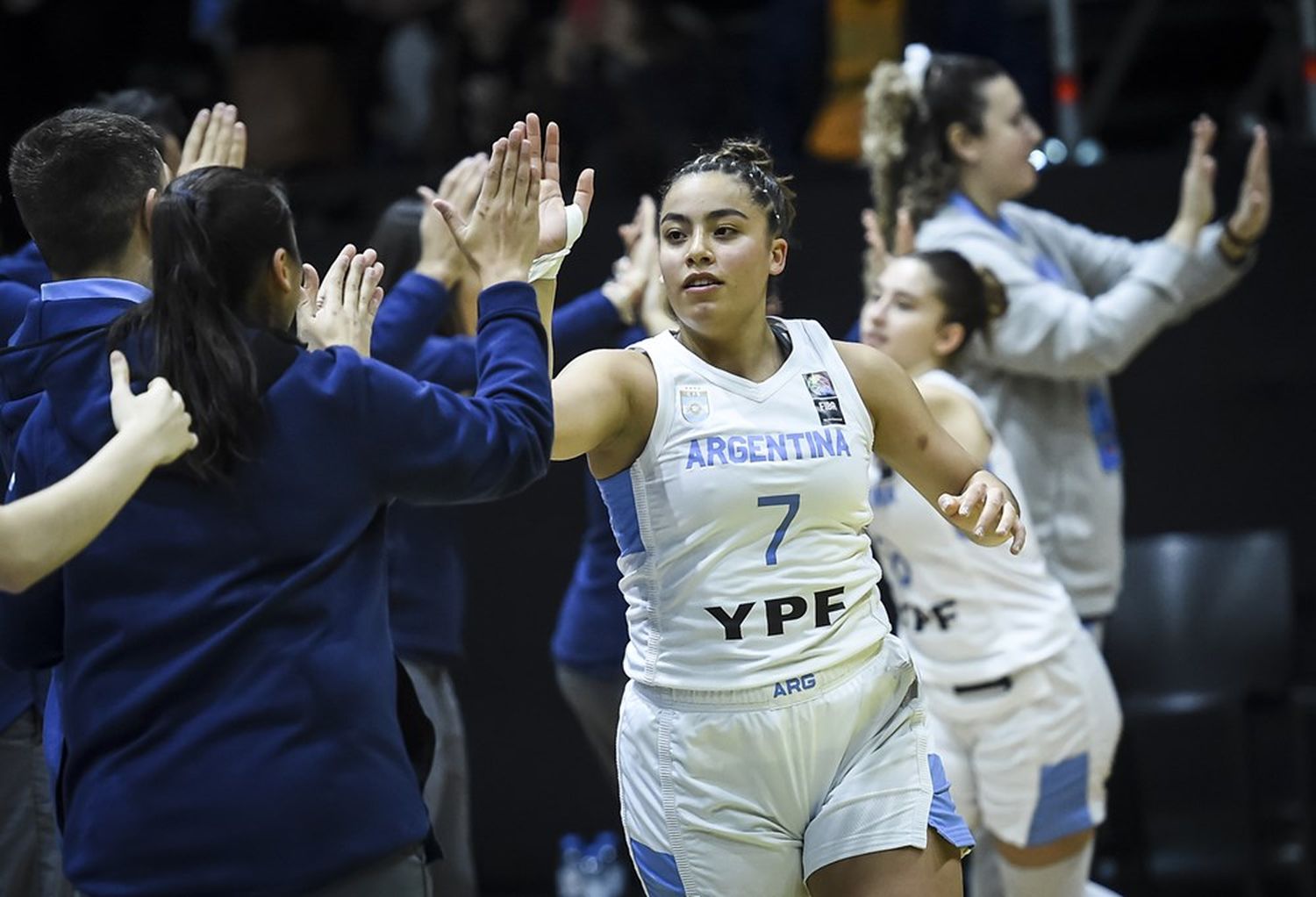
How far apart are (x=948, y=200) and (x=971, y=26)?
142cm

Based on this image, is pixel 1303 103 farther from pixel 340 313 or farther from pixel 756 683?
pixel 340 313

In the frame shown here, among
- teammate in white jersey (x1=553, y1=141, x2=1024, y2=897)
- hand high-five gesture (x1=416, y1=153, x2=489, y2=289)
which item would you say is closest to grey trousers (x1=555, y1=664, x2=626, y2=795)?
hand high-five gesture (x1=416, y1=153, x2=489, y2=289)

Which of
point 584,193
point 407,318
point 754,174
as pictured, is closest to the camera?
point 584,193

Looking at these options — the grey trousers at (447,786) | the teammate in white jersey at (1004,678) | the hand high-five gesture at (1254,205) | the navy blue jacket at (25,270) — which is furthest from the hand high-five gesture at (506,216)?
the hand high-five gesture at (1254,205)

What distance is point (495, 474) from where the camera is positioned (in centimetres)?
258

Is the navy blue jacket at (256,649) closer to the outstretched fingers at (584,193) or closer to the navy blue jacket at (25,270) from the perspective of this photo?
the outstretched fingers at (584,193)

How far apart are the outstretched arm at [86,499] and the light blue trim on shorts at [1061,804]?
245cm

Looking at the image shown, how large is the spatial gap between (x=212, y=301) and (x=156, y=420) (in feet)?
0.70

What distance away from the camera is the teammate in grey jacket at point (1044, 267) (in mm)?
4723

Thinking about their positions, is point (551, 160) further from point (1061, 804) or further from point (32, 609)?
point (1061, 804)

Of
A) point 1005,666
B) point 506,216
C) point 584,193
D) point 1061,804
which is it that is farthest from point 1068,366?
point 506,216

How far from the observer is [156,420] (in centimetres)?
241

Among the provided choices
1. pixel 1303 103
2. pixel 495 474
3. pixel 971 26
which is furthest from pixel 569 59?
pixel 495 474

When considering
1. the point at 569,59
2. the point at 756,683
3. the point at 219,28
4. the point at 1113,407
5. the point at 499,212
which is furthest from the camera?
the point at 219,28
